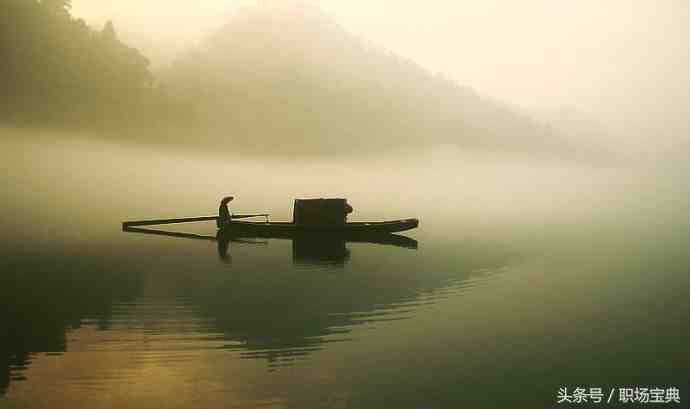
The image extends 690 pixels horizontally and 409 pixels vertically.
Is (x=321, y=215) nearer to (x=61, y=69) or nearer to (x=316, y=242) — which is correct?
(x=316, y=242)

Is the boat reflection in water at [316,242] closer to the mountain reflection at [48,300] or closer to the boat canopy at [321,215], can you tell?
the boat canopy at [321,215]

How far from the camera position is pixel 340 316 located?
883cm

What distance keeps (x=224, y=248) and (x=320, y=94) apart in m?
68.0

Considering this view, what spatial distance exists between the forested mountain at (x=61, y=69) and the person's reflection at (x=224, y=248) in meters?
33.6

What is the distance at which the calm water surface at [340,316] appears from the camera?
5.94 metres

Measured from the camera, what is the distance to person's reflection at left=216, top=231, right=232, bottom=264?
14.4m

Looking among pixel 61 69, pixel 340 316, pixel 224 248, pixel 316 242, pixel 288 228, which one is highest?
pixel 61 69

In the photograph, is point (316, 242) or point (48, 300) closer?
point (48, 300)

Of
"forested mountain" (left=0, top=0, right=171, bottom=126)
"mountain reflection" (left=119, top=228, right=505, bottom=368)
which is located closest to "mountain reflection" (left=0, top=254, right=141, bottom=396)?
"mountain reflection" (left=119, top=228, right=505, bottom=368)

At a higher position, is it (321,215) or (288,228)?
(321,215)

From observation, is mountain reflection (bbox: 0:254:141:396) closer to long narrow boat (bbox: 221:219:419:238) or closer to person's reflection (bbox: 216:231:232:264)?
person's reflection (bbox: 216:231:232:264)

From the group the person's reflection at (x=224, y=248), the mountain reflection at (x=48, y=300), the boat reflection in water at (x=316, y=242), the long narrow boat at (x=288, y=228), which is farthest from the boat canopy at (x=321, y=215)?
the mountain reflection at (x=48, y=300)

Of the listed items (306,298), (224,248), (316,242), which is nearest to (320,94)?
(316,242)

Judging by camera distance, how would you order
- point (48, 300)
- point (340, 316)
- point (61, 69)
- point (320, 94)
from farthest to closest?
point (320, 94) → point (61, 69) → point (48, 300) → point (340, 316)
